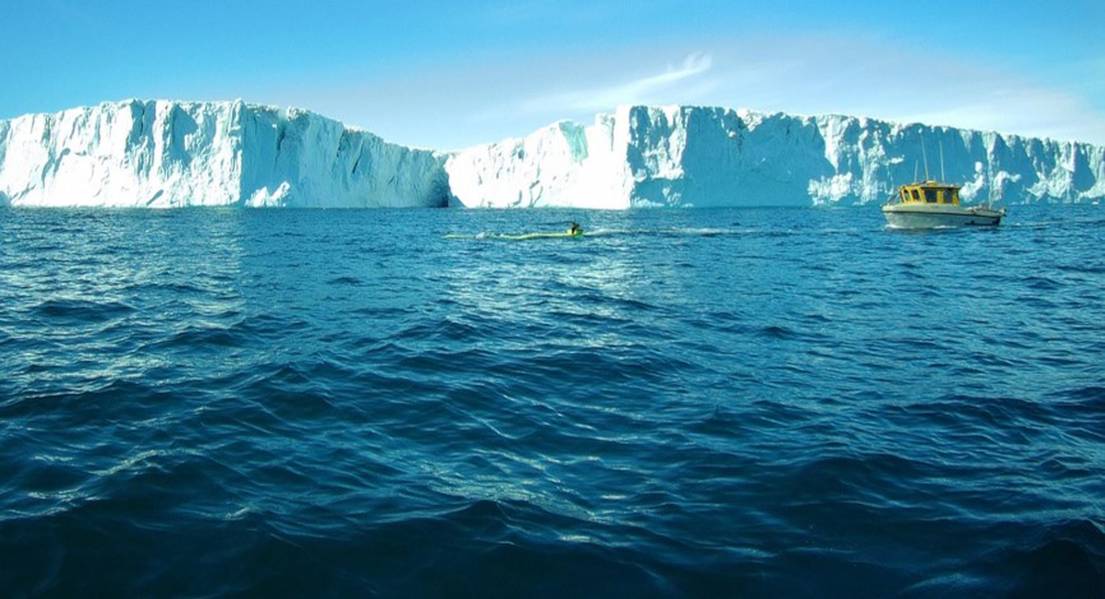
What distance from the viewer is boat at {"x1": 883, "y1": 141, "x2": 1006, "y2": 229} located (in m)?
34.0

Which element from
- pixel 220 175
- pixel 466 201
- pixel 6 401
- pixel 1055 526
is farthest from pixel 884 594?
pixel 466 201

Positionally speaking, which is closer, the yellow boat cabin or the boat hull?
the yellow boat cabin

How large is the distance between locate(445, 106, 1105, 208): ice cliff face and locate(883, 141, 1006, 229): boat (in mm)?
40651

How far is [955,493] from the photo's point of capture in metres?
4.62

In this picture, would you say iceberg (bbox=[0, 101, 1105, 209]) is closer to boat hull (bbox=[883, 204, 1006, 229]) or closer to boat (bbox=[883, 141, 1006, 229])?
boat hull (bbox=[883, 204, 1006, 229])

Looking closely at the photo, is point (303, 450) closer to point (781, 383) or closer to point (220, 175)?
point (781, 383)

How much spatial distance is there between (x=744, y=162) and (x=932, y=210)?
151ft

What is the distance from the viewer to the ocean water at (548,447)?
3.64m

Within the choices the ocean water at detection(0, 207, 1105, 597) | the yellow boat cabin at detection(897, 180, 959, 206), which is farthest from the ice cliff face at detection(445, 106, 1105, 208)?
the ocean water at detection(0, 207, 1105, 597)

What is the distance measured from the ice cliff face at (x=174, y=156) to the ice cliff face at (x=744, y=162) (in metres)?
20.7

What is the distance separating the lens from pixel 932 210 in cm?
3384

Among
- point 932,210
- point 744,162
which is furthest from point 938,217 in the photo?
point 744,162

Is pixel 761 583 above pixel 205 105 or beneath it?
beneath

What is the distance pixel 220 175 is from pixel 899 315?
69.2 meters
